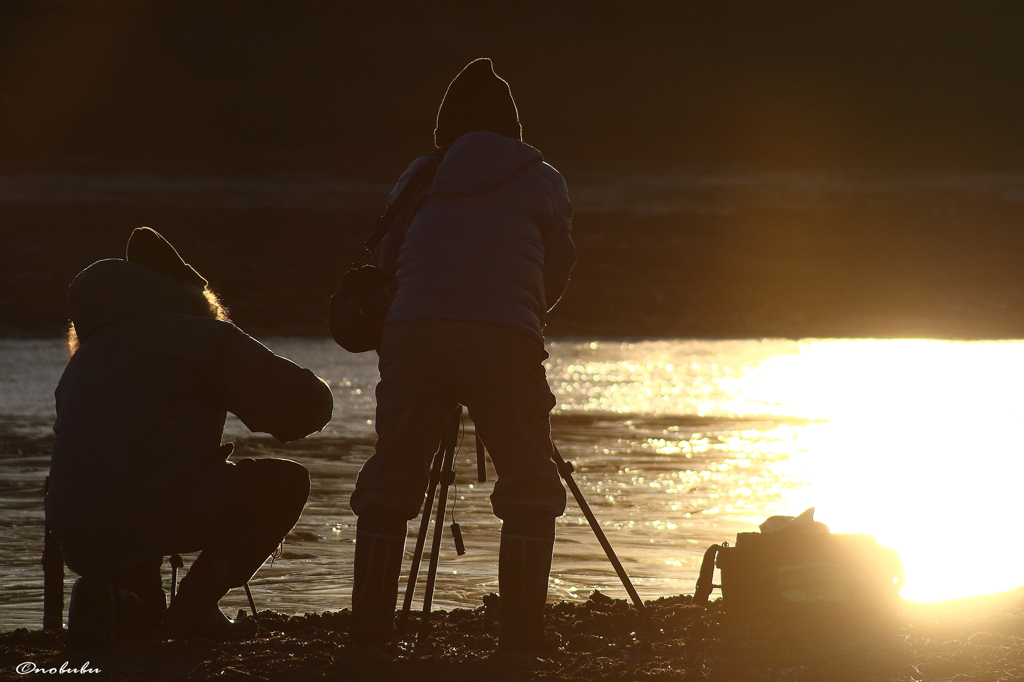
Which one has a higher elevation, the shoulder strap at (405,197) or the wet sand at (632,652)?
the shoulder strap at (405,197)

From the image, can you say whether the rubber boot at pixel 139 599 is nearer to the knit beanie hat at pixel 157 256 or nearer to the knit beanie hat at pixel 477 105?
the knit beanie hat at pixel 157 256

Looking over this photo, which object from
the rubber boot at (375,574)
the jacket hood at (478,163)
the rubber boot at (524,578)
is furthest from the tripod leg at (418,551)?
the jacket hood at (478,163)

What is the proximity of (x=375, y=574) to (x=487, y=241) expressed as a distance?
3.20ft

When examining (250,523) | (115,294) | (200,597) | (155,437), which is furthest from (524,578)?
(115,294)

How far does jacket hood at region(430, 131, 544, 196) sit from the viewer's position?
350 centimetres

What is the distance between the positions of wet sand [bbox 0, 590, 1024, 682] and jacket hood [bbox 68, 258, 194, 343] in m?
0.92

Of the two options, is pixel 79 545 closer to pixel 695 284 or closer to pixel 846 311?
pixel 846 311

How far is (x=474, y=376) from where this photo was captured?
3.37 meters

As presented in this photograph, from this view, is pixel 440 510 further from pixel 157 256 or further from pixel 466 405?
pixel 157 256

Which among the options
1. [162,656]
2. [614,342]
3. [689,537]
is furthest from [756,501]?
[614,342]

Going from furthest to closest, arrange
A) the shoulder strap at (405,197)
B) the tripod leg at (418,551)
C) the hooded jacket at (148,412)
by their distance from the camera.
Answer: the tripod leg at (418,551) < the shoulder strap at (405,197) < the hooded jacket at (148,412)

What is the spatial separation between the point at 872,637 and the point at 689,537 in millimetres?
2185

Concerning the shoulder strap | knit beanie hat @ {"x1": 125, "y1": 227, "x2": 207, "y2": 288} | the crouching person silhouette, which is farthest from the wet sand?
the shoulder strap

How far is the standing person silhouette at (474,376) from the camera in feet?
11.1
